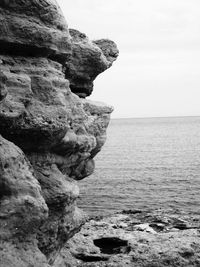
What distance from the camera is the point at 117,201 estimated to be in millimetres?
53438

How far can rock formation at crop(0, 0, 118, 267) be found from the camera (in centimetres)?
1523

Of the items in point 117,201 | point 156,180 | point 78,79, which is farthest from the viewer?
point 156,180

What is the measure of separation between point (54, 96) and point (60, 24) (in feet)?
13.1

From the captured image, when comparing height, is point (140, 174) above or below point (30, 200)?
below

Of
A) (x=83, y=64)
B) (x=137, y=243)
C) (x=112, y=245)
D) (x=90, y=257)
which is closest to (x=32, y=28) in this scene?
(x=83, y=64)

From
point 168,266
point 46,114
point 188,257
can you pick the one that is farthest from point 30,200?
point 188,257

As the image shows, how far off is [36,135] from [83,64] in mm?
9109

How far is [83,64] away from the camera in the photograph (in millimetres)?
26031

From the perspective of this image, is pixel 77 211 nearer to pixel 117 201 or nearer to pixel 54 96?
pixel 54 96

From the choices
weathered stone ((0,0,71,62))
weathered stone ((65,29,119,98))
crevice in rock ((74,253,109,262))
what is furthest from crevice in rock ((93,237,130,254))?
weathered stone ((0,0,71,62))

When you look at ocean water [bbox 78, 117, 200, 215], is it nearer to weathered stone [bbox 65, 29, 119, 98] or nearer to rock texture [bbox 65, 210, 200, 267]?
rock texture [bbox 65, 210, 200, 267]

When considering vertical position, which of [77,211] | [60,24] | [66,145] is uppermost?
[60,24]

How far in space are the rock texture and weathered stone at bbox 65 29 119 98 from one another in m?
11.3

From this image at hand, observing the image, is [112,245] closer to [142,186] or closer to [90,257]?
[90,257]
